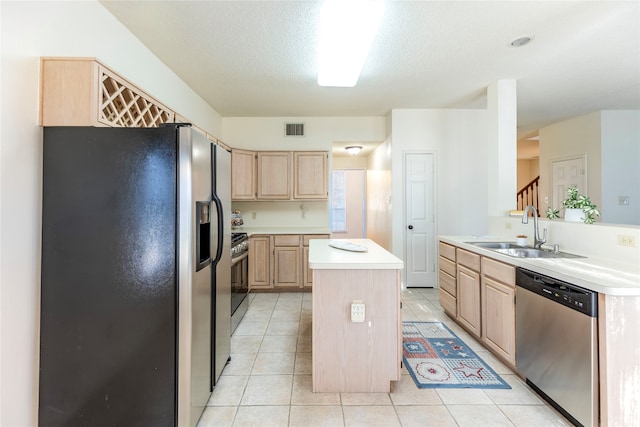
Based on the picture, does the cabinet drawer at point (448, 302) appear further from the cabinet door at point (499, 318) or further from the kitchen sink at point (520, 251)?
the kitchen sink at point (520, 251)

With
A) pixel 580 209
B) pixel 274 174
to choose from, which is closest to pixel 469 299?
pixel 580 209

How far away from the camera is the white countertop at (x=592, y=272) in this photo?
55.9 inches

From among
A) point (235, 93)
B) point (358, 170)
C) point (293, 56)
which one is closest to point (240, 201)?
point (235, 93)

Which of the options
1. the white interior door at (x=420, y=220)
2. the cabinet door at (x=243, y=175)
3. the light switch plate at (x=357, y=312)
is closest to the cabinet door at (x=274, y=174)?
the cabinet door at (x=243, y=175)

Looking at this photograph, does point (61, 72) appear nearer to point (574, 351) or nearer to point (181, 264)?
point (181, 264)

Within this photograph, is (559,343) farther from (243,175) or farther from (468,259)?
(243,175)

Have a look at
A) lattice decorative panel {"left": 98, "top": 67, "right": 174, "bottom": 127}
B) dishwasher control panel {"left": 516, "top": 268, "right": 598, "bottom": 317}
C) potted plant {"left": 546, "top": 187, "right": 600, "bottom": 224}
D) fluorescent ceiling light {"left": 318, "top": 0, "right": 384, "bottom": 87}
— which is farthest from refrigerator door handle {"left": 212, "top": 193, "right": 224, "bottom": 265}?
potted plant {"left": 546, "top": 187, "right": 600, "bottom": 224}

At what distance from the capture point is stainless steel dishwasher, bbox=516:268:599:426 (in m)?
1.48

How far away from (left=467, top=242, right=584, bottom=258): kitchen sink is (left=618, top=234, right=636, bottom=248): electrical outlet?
26 cm

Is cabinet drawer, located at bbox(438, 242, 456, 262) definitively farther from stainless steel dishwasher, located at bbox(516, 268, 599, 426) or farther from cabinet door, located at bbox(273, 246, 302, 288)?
cabinet door, located at bbox(273, 246, 302, 288)

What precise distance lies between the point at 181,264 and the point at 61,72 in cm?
122

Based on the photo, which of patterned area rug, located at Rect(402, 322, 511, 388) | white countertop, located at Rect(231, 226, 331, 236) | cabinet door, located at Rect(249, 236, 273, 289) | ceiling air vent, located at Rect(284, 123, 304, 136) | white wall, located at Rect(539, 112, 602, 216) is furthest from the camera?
ceiling air vent, located at Rect(284, 123, 304, 136)

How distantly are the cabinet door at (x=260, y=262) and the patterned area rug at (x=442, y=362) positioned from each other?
2.11 meters

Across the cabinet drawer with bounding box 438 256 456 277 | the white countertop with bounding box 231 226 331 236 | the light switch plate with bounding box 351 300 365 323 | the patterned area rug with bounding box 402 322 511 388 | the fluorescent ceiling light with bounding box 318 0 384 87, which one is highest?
the fluorescent ceiling light with bounding box 318 0 384 87
